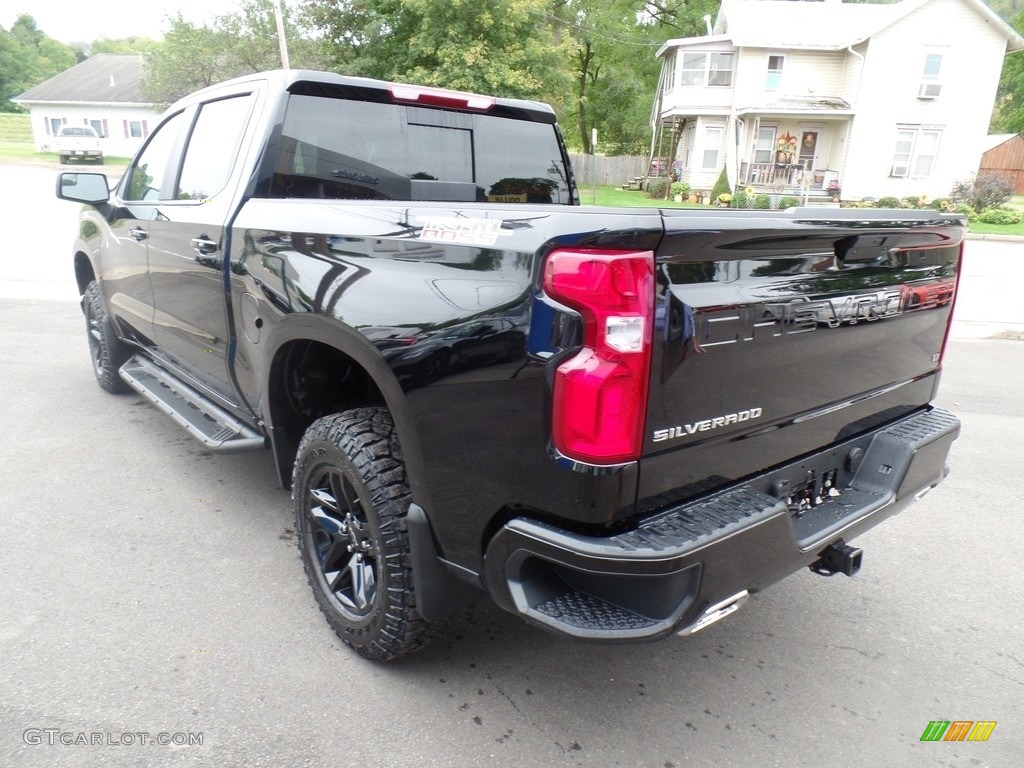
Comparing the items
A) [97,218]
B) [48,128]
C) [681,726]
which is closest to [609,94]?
[48,128]

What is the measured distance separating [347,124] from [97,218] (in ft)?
8.40

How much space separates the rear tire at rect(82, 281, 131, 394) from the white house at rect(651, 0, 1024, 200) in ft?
87.6

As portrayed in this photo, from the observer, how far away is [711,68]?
29234mm

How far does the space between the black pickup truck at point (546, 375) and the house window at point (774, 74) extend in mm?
29020

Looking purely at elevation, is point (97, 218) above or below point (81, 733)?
above

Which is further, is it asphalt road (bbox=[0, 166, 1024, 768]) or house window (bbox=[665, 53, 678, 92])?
house window (bbox=[665, 53, 678, 92])

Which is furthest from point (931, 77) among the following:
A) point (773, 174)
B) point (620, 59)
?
point (620, 59)

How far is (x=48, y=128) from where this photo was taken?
160ft

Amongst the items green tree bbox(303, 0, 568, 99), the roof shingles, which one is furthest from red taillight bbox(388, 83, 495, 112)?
the roof shingles

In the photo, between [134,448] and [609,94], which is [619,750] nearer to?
[134,448]

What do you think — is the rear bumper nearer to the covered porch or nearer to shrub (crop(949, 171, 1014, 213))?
shrub (crop(949, 171, 1014, 213))

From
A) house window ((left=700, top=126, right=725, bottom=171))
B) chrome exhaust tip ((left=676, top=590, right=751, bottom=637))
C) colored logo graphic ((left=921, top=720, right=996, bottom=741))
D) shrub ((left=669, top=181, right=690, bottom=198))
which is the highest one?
house window ((left=700, top=126, right=725, bottom=171))

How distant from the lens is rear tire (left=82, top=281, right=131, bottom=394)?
5.07 meters

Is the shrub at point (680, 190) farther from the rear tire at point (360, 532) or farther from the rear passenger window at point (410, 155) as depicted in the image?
the rear tire at point (360, 532)
